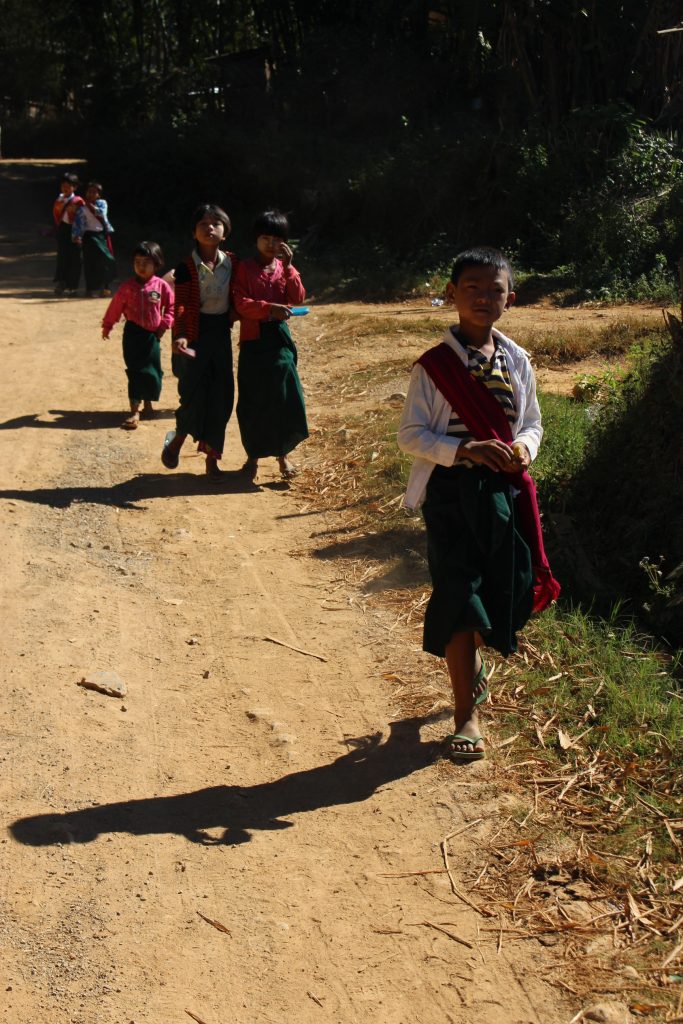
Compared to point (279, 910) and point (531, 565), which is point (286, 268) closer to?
point (531, 565)

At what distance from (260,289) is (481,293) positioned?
140 inches

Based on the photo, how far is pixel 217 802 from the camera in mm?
4211

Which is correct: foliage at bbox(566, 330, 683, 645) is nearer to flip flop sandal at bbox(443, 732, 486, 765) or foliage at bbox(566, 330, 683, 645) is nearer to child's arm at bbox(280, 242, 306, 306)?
flip flop sandal at bbox(443, 732, 486, 765)

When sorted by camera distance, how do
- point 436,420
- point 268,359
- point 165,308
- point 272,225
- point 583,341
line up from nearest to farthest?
point 436,420
point 272,225
point 268,359
point 165,308
point 583,341

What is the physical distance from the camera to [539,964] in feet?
11.1

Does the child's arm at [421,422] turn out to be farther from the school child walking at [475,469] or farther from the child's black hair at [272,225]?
the child's black hair at [272,225]

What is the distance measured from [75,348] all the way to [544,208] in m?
7.31

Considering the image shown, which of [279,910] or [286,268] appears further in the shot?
[286,268]

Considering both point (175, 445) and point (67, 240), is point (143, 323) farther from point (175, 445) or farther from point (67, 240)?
point (67, 240)

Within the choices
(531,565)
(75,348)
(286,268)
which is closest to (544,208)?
(75,348)

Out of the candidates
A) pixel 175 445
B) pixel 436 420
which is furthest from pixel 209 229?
pixel 436 420

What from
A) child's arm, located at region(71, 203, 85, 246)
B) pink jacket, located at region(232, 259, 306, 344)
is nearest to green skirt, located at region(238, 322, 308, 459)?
pink jacket, located at region(232, 259, 306, 344)

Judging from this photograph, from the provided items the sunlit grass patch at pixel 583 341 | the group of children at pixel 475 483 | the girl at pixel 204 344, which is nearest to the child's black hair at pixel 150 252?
the girl at pixel 204 344

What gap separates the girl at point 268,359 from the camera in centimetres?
737
